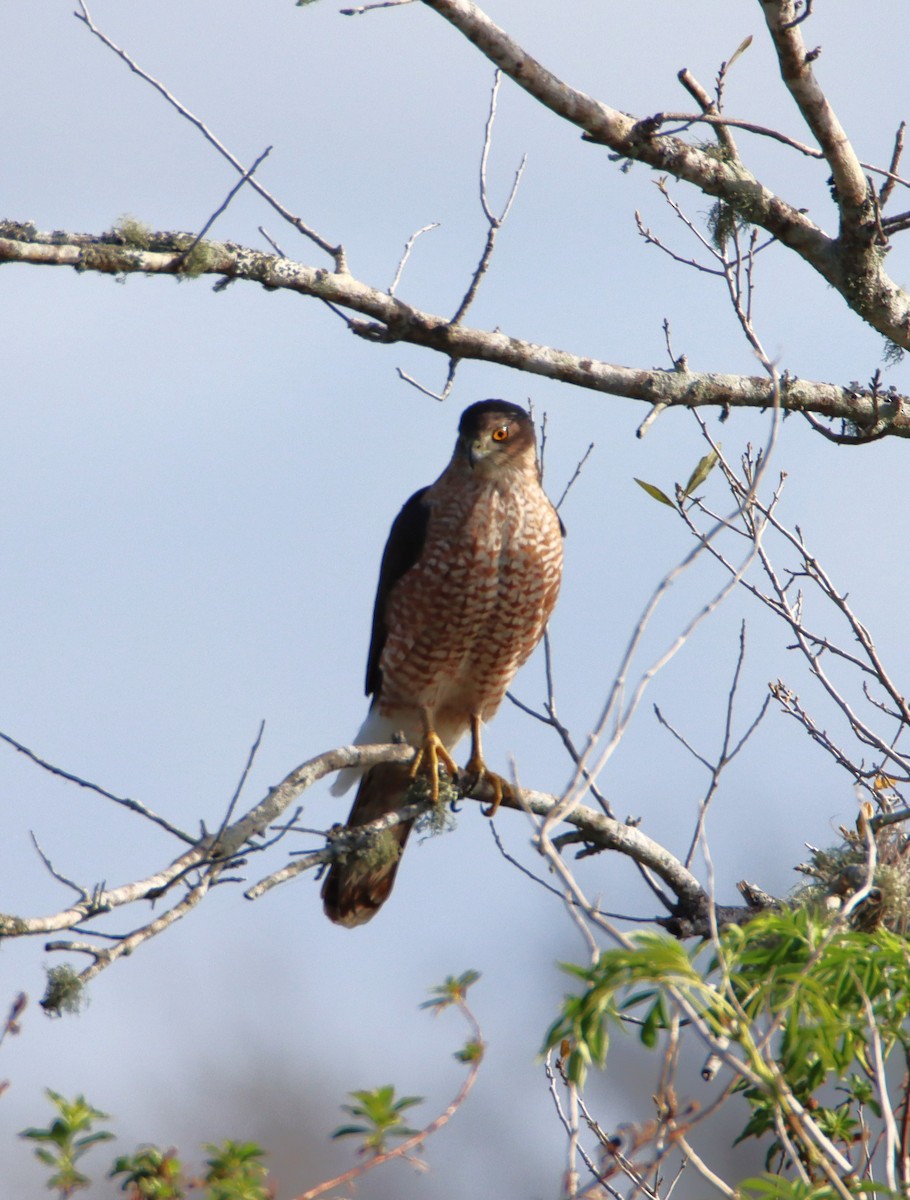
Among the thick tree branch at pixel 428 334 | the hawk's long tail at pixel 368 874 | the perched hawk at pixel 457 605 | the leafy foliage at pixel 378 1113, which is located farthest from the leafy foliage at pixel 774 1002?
the hawk's long tail at pixel 368 874

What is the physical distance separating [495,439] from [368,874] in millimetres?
1837

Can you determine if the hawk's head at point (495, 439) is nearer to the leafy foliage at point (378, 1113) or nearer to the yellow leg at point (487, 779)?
the yellow leg at point (487, 779)

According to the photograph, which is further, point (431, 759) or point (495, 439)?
point (495, 439)

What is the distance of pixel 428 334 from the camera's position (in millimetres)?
4168

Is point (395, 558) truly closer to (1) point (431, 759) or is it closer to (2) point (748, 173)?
(1) point (431, 759)

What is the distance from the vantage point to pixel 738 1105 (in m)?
12.8

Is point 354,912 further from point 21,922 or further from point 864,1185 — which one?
point 864,1185

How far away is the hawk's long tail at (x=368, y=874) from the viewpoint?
561 cm

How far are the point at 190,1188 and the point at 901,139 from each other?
353 centimetres

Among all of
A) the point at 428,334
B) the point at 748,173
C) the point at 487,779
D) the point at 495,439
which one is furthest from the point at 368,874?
the point at 748,173

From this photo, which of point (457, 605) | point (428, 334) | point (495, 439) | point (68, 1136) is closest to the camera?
point (68, 1136)

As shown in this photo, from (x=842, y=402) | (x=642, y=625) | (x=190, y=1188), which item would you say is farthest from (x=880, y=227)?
(x=190, y=1188)

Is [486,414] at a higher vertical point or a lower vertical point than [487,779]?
higher

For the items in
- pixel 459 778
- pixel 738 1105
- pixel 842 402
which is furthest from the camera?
pixel 738 1105
